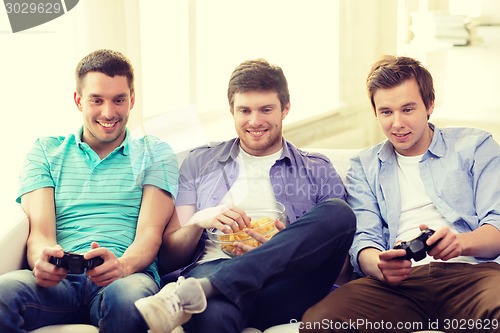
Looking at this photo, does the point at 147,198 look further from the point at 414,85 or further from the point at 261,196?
the point at 414,85

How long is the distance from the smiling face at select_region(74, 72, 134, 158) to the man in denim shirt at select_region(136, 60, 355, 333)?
9.5 inches

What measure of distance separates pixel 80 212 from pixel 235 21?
1.36 metres

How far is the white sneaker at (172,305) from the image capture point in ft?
5.69

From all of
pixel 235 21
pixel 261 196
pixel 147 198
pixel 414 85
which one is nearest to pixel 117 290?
pixel 147 198

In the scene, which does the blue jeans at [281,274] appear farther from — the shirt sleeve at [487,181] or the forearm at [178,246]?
the shirt sleeve at [487,181]

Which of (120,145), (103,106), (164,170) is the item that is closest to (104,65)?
(103,106)

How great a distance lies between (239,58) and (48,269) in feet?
5.16

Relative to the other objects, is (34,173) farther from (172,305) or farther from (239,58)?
(239,58)

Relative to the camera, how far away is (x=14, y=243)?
6.59 feet

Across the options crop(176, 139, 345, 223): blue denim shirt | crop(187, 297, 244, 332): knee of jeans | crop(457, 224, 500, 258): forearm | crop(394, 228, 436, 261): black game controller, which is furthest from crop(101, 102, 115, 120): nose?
crop(457, 224, 500, 258): forearm

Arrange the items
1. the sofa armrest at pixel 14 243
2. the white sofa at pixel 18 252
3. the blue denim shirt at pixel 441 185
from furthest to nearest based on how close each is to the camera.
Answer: the blue denim shirt at pixel 441 185 < the sofa armrest at pixel 14 243 < the white sofa at pixel 18 252

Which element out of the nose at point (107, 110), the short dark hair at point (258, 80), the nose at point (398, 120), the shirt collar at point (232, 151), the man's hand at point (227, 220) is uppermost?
the short dark hair at point (258, 80)

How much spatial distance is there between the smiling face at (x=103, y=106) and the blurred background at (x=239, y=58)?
0.23 m


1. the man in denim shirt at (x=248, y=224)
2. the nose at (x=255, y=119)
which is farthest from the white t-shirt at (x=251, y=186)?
the nose at (x=255, y=119)
